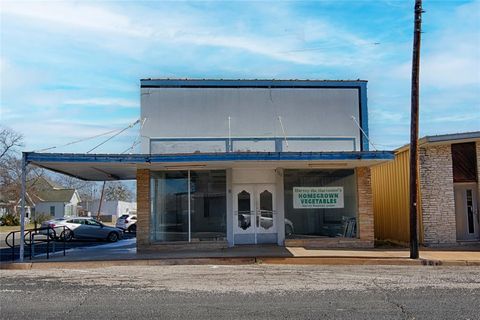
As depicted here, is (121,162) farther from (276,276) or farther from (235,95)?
(276,276)

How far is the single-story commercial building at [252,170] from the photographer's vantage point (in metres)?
19.5

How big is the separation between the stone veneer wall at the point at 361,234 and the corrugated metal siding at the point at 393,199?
1.55 metres

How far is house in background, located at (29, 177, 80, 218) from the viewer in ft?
230

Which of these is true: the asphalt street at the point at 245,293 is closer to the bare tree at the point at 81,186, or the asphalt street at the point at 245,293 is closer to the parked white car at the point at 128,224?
the parked white car at the point at 128,224

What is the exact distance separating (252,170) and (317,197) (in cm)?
258

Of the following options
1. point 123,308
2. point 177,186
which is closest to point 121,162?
point 177,186

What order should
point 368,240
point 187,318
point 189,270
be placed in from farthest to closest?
point 368,240, point 189,270, point 187,318

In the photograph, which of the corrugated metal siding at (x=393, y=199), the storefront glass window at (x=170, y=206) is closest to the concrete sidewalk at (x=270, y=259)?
the storefront glass window at (x=170, y=206)

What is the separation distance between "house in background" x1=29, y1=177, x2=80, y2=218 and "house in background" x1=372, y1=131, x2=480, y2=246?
56.6 m

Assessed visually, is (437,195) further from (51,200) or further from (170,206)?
(51,200)

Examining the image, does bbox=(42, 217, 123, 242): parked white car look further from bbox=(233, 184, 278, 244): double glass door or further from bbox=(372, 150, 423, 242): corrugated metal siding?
bbox=(372, 150, 423, 242): corrugated metal siding

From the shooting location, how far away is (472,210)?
803 inches

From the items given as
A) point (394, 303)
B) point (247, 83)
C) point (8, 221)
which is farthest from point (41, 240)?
point (8, 221)

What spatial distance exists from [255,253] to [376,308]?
27.4ft
